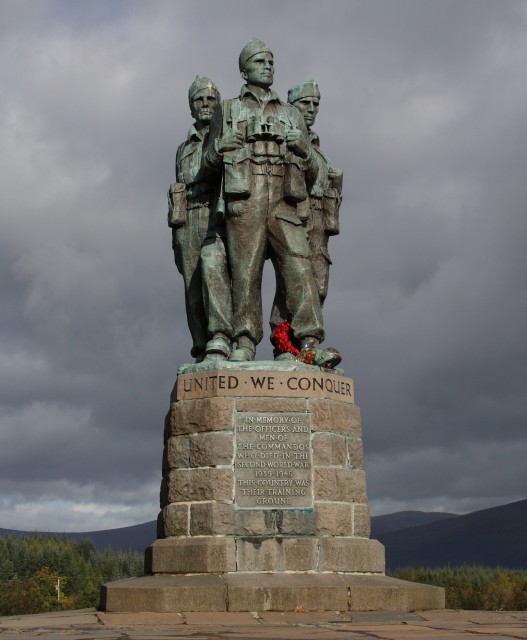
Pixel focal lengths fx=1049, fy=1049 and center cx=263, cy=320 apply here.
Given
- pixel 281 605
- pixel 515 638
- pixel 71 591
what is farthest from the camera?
pixel 71 591

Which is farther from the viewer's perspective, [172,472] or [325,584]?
[172,472]

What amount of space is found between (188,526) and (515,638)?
4.14 meters

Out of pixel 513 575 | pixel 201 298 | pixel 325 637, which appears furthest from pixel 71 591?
pixel 325 637

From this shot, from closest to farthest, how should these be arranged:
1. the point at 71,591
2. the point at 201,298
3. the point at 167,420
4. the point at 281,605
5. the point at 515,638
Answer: the point at 515,638 → the point at 281,605 → the point at 167,420 → the point at 201,298 → the point at 71,591

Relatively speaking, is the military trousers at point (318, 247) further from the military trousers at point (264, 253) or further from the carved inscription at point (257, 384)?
the carved inscription at point (257, 384)

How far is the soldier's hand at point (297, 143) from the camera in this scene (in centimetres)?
1202

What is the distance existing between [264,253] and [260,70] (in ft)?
7.01

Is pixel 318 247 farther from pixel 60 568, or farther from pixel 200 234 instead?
pixel 60 568

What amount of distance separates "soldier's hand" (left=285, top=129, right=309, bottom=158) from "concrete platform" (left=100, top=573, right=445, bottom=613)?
4761 mm

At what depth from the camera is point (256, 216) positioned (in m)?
12.1

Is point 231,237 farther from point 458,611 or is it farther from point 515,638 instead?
point 515,638

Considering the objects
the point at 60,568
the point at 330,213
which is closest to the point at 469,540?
the point at 60,568

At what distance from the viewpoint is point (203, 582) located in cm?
1006

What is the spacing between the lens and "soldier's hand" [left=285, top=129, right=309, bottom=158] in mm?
12016
